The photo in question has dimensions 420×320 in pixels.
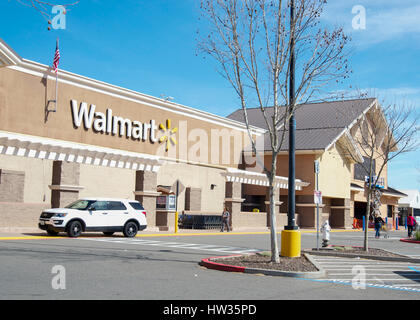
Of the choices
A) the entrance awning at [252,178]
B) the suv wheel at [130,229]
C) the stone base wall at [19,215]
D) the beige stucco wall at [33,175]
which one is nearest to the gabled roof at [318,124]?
the entrance awning at [252,178]

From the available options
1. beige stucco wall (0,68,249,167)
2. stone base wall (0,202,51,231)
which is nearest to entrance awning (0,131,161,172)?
beige stucco wall (0,68,249,167)

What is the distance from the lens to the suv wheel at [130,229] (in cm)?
2405

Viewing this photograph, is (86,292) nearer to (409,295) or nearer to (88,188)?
(409,295)

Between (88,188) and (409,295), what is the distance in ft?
86.4

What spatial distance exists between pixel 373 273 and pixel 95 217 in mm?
13167

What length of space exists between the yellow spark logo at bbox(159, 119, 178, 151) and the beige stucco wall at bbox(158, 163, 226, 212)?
167cm

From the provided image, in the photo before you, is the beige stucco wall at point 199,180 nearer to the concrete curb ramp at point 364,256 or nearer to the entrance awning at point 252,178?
the entrance awning at point 252,178

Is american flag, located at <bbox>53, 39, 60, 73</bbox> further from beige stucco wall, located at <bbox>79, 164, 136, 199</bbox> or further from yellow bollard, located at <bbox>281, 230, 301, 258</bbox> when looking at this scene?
yellow bollard, located at <bbox>281, 230, 301, 258</bbox>

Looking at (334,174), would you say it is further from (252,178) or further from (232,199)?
(232,199)

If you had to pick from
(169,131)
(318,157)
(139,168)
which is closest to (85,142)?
(139,168)

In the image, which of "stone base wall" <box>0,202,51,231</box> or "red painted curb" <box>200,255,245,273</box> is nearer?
"red painted curb" <box>200,255,245,273</box>

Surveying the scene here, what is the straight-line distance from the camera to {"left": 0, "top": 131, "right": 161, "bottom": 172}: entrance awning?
81.3 ft

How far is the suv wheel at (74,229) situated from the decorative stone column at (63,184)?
3570mm

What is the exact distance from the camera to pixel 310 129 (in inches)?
1882
